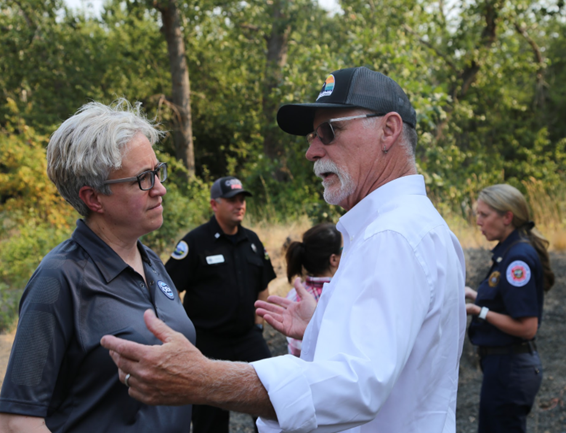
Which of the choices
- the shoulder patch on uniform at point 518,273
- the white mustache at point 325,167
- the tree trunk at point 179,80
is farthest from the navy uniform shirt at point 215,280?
the tree trunk at point 179,80

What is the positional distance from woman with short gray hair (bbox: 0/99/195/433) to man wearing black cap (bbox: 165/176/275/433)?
182 cm

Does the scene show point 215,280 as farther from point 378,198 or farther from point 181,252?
point 378,198

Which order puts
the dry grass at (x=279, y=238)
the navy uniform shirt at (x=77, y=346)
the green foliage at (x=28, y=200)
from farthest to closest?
the green foliage at (x=28, y=200) → the dry grass at (x=279, y=238) → the navy uniform shirt at (x=77, y=346)

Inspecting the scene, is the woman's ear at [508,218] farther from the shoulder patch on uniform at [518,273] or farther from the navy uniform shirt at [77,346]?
the navy uniform shirt at [77,346]

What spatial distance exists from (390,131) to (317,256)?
189 cm

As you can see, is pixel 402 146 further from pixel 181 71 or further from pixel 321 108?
pixel 181 71

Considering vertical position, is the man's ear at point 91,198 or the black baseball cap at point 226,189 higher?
the man's ear at point 91,198

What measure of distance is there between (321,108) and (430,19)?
43.5 ft

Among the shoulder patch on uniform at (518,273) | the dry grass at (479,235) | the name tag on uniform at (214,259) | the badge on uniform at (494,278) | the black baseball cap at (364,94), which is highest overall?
the black baseball cap at (364,94)

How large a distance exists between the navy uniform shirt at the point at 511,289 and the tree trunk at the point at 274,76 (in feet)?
30.4

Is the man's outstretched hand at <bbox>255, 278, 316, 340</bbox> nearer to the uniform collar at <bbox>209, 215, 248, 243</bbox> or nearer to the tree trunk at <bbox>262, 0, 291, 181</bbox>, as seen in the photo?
the uniform collar at <bbox>209, 215, 248, 243</bbox>

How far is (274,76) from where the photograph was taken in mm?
→ 13586

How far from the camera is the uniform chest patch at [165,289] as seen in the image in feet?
7.45

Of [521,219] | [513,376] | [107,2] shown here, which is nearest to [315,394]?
[513,376]
